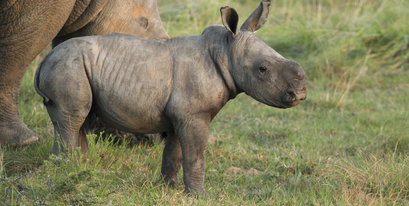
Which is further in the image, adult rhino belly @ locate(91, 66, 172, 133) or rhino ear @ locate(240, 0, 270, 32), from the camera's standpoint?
rhino ear @ locate(240, 0, 270, 32)

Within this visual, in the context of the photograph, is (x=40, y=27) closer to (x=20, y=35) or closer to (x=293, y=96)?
(x=20, y=35)

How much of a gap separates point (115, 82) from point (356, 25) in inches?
265

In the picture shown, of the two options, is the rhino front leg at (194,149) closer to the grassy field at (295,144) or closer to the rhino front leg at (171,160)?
the grassy field at (295,144)

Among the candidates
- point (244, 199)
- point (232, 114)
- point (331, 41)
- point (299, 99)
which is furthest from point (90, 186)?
point (331, 41)

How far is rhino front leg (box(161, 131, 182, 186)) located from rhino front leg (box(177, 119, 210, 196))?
0.90 ft

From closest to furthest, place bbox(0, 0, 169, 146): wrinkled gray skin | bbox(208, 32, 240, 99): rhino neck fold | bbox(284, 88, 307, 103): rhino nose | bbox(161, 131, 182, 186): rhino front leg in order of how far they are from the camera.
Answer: bbox(284, 88, 307, 103): rhino nose < bbox(208, 32, 240, 99): rhino neck fold < bbox(161, 131, 182, 186): rhino front leg < bbox(0, 0, 169, 146): wrinkled gray skin

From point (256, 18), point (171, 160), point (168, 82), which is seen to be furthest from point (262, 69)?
point (171, 160)

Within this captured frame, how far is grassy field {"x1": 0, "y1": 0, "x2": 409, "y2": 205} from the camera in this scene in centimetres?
321

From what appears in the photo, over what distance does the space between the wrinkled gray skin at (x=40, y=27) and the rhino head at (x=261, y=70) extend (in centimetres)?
119

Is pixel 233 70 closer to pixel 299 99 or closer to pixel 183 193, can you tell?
pixel 299 99

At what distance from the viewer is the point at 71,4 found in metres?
3.74

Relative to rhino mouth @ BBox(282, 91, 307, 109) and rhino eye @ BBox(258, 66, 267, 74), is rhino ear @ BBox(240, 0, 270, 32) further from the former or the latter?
rhino mouth @ BBox(282, 91, 307, 109)

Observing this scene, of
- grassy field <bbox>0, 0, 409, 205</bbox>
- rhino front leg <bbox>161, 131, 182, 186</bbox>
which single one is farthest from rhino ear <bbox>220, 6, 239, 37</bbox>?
grassy field <bbox>0, 0, 409, 205</bbox>

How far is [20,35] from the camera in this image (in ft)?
12.0
